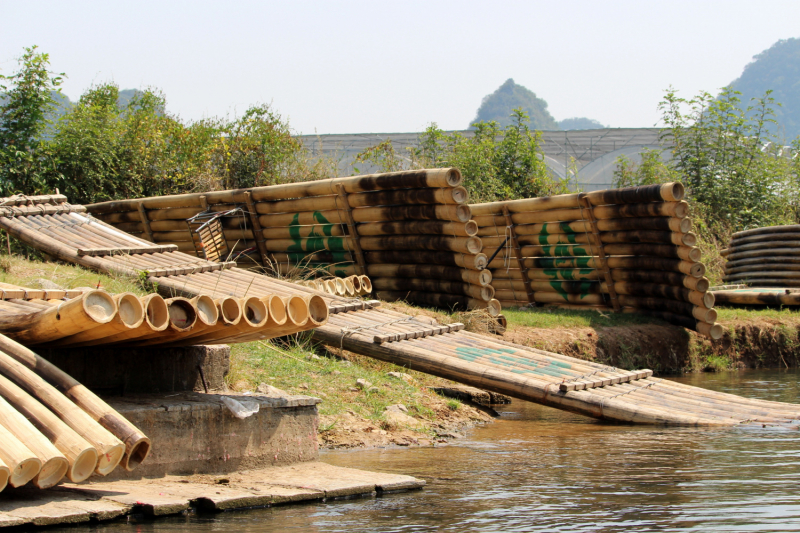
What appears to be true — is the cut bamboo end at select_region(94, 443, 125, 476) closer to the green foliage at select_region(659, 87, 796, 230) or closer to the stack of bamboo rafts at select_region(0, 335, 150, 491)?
the stack of bamboo rafts at select_region(0, 335, 150, 491)

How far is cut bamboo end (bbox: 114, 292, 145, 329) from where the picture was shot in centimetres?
460

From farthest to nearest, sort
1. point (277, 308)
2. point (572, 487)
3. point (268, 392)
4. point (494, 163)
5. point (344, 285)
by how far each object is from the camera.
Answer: point (494, 163), point (344, 285), point (268, 392), point (277, 308), point (572, 487)

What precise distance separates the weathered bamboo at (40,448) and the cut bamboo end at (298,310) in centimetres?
175

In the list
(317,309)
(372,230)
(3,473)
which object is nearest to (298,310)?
(317,309)

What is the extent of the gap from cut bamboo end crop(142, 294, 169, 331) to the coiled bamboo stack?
13742 mm

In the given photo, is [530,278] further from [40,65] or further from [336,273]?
[40,65]

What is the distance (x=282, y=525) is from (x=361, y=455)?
207 centimetres

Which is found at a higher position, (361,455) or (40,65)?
(40,65)

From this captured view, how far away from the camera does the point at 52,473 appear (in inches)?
160

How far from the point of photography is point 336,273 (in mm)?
12500

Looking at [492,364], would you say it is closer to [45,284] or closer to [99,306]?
[45,284]

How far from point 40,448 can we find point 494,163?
54.4 ft

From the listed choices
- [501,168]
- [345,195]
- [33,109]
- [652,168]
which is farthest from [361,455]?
[652,168]

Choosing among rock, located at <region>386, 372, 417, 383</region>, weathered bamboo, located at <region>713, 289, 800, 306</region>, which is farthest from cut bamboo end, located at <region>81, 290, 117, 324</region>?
weathered bamboo, located at <region>713, 289, 800, 306</region>
